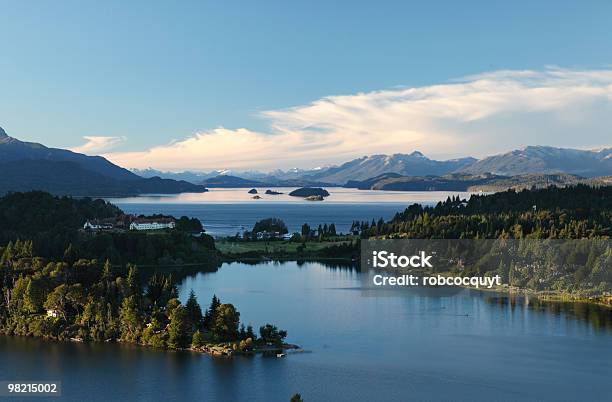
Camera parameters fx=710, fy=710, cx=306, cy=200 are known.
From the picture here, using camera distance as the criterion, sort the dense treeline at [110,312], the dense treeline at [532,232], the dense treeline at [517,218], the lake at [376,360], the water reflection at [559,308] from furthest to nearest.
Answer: the dense treeline at [517,218], the dense treeline at [532,232], the water reflection at [559,308], the dense treeline at [110,312], the lake at [376,360]

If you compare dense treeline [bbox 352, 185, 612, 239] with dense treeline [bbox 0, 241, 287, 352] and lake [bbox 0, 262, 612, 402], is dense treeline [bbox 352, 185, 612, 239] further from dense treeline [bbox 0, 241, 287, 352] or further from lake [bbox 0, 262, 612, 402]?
dense treeline [bbox 0, 241, 287, 352]

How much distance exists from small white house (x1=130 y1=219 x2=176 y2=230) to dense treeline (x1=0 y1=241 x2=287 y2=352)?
4442cm

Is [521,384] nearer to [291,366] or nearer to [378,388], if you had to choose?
[378,388]

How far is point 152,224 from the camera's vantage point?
302ft

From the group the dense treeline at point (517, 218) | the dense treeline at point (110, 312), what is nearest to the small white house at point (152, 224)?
the dense treeline at point (517, 218)

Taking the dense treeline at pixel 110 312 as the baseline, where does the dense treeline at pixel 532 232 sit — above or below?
above

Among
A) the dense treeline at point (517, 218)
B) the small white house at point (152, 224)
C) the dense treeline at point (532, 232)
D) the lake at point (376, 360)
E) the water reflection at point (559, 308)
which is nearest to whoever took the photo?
the lake at point (376, 360)

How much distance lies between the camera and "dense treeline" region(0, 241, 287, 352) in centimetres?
3841

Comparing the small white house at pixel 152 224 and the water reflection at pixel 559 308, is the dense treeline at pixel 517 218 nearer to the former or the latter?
the water reflection at pixel 559 308

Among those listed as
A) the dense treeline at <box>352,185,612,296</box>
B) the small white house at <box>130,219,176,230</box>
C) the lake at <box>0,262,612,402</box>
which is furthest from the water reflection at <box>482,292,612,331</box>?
the small white house at <box>130,219,176,230</box>

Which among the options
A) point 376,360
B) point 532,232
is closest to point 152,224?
point 532,232

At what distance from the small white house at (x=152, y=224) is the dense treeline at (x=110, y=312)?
4442 cm

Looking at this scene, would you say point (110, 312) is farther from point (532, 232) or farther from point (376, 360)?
point (532, 232)

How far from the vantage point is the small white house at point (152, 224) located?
90688 mm
